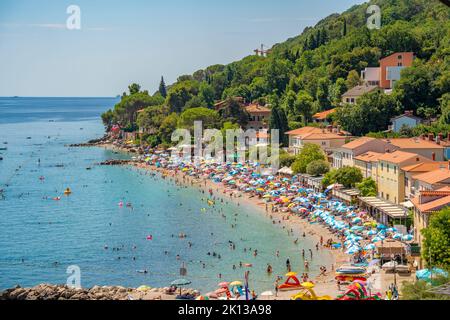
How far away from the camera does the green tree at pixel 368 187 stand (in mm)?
36000

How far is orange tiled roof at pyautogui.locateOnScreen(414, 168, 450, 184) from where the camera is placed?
28875 millimetres

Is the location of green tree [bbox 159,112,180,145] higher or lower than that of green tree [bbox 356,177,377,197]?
higher

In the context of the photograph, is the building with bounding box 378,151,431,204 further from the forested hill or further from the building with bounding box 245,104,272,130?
the building with bounding box 245,104,272,130

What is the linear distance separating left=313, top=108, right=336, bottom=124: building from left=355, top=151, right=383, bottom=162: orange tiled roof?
21.0 m

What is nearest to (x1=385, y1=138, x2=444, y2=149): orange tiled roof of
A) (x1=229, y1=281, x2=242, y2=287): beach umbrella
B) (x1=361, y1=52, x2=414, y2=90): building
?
(x1=229, y1=281, x2=242, y2=287): beach umbrella

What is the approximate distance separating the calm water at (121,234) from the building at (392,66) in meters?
22.6

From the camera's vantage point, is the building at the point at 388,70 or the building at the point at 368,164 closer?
the building at the point at 368,164

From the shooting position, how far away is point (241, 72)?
99875 millimetres

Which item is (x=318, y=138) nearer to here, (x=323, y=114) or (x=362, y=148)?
(x=362, y=148)

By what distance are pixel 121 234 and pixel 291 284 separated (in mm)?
14817

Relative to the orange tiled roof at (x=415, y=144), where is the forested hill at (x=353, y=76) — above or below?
above

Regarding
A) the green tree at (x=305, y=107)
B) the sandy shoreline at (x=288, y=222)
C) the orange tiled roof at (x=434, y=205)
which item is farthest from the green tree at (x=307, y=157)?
the orange tiled roof at (x=434, y=205)

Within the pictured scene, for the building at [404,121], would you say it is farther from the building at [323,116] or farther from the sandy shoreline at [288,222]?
the sandy shoreline at [288,222]

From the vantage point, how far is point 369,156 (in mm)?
39344
